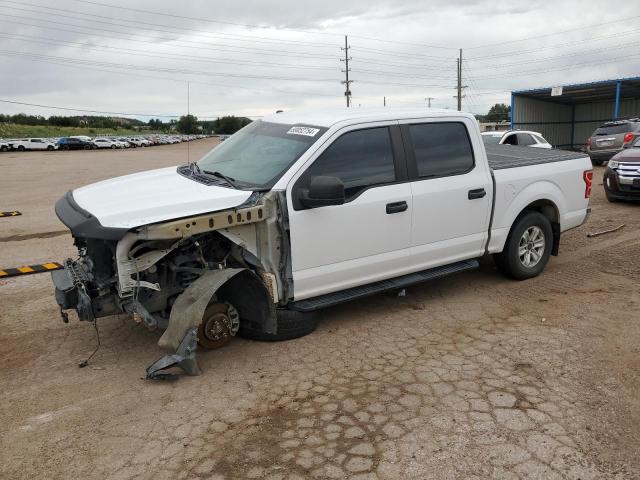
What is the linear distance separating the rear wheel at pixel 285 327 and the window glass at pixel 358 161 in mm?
1056

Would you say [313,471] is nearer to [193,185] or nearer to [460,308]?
[193,185]

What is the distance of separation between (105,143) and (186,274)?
6098 centimetres

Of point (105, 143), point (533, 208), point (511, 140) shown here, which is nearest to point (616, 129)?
point (511, 140)

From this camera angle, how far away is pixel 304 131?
487 cm

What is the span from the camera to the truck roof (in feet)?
16.2

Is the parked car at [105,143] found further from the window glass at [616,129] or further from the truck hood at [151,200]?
the truck hood at [151,200]

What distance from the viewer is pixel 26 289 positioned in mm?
6305

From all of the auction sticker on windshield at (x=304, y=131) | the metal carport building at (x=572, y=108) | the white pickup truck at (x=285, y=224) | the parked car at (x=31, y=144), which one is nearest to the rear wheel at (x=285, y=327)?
the white pickup truck at (x=285, y=224)

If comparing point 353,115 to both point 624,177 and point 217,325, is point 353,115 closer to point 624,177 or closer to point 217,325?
point 217,325

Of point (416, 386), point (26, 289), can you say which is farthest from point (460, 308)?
point (26, 289)

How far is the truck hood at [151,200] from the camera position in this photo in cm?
393

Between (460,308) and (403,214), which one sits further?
(460,308)

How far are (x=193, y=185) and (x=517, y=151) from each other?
13.8 ft

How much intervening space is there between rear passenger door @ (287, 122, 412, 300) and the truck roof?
12 cm
